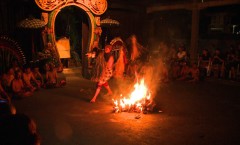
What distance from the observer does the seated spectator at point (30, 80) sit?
10086mm

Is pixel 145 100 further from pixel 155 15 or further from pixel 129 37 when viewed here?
pixel 155 15

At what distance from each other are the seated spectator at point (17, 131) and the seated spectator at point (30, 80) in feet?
24.2

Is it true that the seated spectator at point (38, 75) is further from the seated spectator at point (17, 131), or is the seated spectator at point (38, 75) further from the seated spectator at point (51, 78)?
the seated spectator at point (17, 131)

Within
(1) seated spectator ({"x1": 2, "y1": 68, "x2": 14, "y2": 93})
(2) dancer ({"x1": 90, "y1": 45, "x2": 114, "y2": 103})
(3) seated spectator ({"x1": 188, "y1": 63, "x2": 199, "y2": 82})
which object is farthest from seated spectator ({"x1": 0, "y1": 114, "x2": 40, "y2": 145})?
(3) seated spectator ({"x1": 188, "y1": 63, "x2": 199, "y2": 82})

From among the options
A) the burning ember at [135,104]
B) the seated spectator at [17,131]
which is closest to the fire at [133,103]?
the burning ember at [135,104]

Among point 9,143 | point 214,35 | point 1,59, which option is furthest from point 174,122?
point 214,35

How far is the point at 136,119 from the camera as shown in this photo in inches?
289

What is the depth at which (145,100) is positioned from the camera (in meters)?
8.00

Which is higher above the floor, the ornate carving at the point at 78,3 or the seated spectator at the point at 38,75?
the ornate carving at the point at 78,3

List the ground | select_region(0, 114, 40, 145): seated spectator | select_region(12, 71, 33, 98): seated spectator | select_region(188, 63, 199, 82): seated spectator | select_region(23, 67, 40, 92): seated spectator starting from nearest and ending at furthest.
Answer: select_region(0, 114, 40, 145): seated spectator < the ground < select_region(12, 71, 33, 98): seated spectator < select_region(23, 67, 40, 92): seated spectator < select_region(188, 63, 199, 82): seated spectator

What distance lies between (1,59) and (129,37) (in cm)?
724

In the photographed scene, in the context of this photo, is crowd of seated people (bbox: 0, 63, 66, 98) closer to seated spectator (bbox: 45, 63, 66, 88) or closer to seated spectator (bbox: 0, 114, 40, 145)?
seated spectator (bbox: 45, 63, 66, 88)

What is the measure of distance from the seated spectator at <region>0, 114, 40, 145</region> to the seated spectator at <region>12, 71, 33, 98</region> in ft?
22.3

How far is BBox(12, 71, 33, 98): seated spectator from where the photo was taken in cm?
943
